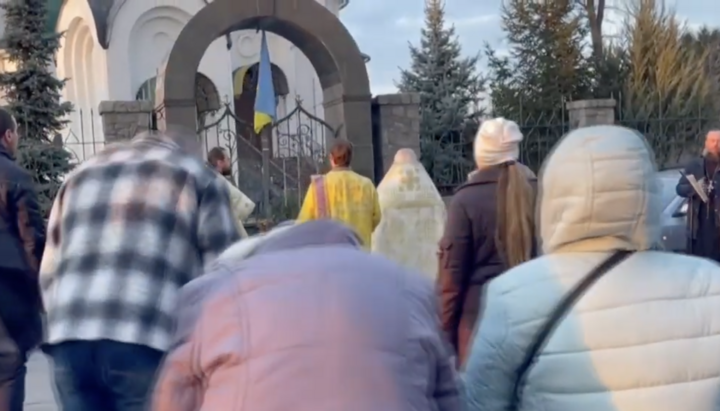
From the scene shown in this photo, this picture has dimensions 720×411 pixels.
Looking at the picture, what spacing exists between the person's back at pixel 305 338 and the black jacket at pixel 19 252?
2893 millimetres

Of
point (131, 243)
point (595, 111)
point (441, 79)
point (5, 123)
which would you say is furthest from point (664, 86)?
point (131, 243)

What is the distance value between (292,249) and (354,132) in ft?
35.4

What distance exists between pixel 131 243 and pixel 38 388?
469 centimetres

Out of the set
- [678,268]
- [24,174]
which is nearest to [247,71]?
[24,174]

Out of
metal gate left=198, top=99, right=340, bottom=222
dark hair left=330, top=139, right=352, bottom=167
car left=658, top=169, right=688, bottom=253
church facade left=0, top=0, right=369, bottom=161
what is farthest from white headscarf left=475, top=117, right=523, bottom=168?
church facade left=0, top=0, right=369, bottom=161

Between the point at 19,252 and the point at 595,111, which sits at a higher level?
the point at 595,111

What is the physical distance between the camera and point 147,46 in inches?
855

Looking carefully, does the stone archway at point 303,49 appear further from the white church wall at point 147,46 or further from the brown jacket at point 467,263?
the white church wall at point 147,46

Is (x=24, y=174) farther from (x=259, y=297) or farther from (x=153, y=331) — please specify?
(x=259, y=297)

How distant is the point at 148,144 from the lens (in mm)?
3596

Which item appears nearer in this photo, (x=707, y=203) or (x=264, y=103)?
(x=707, y=203)

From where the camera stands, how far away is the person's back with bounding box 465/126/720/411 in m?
2.31

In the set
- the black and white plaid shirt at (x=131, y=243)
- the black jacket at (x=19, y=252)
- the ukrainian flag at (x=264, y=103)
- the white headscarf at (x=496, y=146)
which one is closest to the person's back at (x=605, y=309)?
the black and white plaid shirt at (x=131, y=243)

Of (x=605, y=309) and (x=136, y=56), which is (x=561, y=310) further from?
(x=136, y=56)
